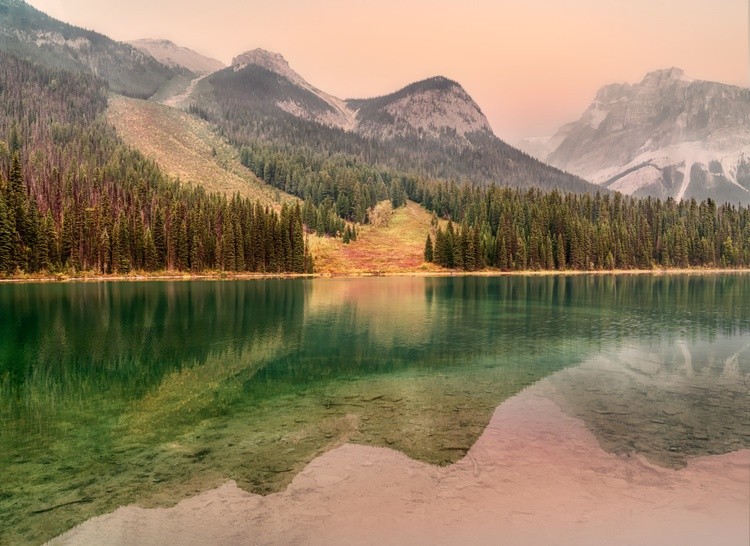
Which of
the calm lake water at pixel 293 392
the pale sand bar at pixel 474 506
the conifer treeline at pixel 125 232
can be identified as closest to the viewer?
the pale sand bar at pixel 474 506

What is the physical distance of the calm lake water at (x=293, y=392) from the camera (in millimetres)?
18562

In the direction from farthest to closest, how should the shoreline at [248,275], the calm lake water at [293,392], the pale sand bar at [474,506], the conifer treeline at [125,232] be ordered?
the shoreline at [248,275] → the conifer treeline at [125,232] → the calm lake water at [293,392] → the pale sand bar at [474,506]

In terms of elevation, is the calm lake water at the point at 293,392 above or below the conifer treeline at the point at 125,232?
below

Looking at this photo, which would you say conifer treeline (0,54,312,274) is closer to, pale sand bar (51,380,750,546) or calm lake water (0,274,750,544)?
calm lake water (0,274,750,544)

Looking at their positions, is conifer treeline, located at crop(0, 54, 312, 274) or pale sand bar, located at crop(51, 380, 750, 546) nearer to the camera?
pale sand bar, located at crop(51, 380, 750, 546)

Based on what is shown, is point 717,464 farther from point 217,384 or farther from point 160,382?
point 160,382

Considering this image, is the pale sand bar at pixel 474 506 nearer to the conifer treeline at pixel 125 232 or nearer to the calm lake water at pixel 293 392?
the calm lake water at pixel 293 392

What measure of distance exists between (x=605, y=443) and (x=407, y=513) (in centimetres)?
1080

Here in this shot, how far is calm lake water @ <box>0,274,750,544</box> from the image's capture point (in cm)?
1856

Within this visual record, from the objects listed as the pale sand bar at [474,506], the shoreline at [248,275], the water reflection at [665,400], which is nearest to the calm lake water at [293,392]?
the water reflection at [665,400]

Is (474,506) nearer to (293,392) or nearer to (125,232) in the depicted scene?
(293,392)

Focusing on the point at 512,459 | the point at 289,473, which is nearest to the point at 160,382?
the point at 289,473

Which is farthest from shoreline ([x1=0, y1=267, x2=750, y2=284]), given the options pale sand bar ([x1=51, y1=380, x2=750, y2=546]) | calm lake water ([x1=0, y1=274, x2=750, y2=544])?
pale sand bar ([x1=51, y1=380, x2=750, y2=546])

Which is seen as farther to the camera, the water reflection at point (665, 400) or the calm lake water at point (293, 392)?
the water reflection at point (665, 400)
